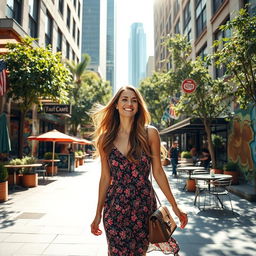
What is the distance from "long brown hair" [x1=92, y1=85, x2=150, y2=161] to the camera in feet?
7.37

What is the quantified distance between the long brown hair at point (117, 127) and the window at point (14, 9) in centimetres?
1305

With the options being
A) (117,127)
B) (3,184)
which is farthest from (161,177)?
(3,184)

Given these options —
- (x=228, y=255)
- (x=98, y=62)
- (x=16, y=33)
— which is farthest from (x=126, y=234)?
(x=98, y=62)

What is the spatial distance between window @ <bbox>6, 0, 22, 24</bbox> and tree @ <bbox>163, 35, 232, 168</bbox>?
8.23 metres

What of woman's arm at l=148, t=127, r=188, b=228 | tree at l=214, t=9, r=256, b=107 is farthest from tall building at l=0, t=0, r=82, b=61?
woman's arm at l=148, t=127, r=188, b=228

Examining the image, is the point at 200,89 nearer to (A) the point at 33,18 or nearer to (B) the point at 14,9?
(B) the point at 14,9

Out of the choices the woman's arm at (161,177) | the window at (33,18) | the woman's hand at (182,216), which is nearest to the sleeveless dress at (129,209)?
the woman's arm at (161,177)

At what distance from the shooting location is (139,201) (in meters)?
2.08


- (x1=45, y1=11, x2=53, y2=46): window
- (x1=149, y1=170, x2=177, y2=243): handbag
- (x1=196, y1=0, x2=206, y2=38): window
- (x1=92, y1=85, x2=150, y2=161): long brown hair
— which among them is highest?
(x1=196, y1=0, x2=206, y2=38): window

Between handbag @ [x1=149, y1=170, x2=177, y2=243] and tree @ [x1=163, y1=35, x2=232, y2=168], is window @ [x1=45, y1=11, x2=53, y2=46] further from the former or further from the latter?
handbag @ [x1=149, y1=170, x2=177, y2=243]

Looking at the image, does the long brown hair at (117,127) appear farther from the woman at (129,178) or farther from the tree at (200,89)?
the tree at (200,89)

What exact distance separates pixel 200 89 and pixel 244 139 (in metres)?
3.06

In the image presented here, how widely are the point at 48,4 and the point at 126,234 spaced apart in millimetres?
21361

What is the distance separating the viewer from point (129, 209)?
81.2 inches
